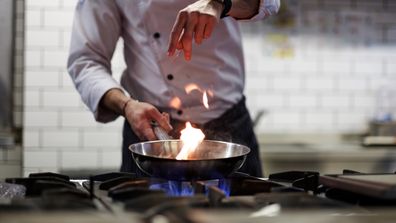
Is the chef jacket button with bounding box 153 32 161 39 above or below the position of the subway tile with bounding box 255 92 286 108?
above

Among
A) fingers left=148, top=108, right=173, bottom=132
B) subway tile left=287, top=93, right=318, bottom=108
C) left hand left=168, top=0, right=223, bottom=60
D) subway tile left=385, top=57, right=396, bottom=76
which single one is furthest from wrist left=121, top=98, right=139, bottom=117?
subway tile left=385, top=57, right=396, bottom=76

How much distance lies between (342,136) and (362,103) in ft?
0.67

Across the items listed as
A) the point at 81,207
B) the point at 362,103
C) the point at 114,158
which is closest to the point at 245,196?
the point at 81,207

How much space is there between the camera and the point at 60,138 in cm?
259

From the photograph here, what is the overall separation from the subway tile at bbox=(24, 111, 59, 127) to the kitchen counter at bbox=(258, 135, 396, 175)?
3.11ft

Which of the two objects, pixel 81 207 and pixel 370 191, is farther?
pixel 370 191

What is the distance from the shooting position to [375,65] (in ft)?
9.68

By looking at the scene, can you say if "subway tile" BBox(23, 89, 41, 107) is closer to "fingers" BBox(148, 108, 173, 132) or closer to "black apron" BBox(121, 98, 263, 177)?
"black apron" BBox(121, 98, 263, 177)

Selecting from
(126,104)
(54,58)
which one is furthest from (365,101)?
(126,104)

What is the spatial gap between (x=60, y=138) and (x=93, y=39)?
1.12 metres

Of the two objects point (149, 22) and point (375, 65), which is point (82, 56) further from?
point (375, 65)

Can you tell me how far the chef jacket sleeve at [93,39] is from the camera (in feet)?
5.04

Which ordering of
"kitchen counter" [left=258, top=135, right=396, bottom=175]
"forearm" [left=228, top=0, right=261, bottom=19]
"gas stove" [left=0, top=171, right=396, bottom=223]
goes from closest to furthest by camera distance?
"gas stove" [left=0, top=171, right=396, bottom=223]
"forearm" [left=228, top=0, right=261, bottom=19]
"kitchen counter" [left=258, top=135, right=396, bottom=175]

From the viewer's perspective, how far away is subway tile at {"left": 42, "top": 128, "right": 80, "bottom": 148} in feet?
8.46
